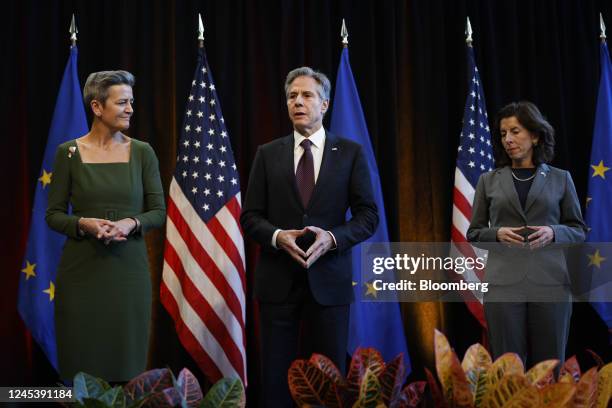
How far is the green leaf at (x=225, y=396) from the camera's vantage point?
65cm

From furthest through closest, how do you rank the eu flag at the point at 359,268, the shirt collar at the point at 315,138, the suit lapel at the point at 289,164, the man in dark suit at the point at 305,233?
1. the eu flag at the point at 359,268
2. the shirt collar at the point at 315,138
3. the suit lapel at the point at 289,164
4. the man in dark suit at the point at 305,233

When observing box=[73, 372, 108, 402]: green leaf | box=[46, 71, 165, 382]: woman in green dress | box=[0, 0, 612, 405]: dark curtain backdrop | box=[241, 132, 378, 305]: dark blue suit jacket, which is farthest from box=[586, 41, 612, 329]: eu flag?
box=[73, 372, 108, 402]: green leaf

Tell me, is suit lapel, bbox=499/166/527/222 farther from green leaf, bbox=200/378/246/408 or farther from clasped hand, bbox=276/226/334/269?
green leaf, bbox=200/378/246/408

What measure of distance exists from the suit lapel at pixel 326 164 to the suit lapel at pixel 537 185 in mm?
883

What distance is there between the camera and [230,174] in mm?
3965

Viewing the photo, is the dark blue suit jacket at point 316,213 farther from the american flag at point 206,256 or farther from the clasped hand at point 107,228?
the american flag at point 206,256

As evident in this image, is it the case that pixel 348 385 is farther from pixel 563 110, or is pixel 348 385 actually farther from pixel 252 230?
pixel 563 110

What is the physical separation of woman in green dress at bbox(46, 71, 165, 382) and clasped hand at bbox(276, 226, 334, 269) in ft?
1.73

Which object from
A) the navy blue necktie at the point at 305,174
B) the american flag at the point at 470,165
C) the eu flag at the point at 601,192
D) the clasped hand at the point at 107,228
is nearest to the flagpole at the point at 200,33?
the navy blue necktie at the point at 305,174

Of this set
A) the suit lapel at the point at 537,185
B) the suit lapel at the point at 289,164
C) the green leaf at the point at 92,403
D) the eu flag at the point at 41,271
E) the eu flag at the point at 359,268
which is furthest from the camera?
the eu flag at the point at 359,268

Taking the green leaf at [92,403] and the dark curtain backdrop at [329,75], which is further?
the dark curtain backdrop at [329,75]

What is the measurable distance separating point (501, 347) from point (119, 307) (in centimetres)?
159

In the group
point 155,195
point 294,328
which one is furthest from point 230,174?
point 294,328

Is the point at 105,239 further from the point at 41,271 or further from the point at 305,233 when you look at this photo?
the point at 41,271
